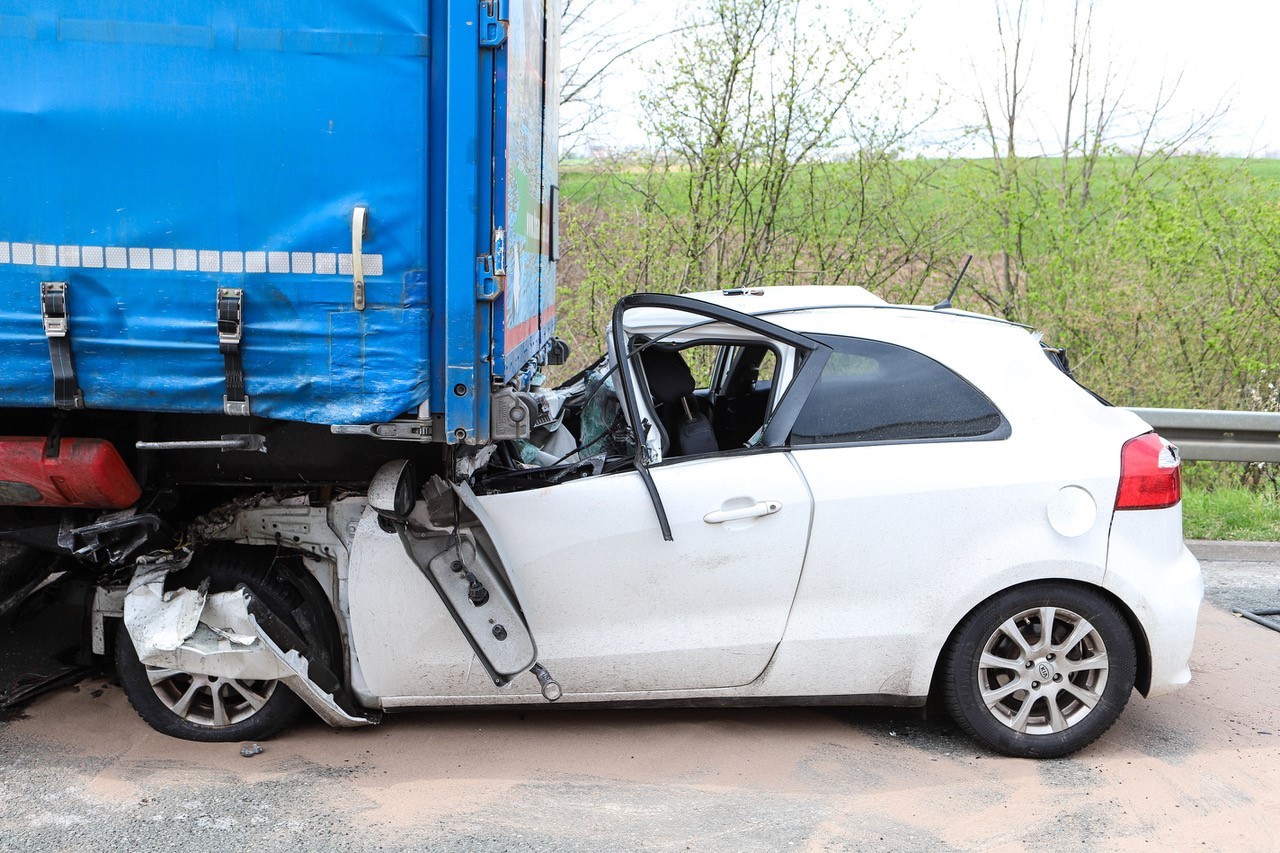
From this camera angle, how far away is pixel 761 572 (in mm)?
4023

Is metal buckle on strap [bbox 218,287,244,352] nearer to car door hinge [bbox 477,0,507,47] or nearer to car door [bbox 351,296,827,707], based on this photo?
car door [bbox 351,296,827,707]

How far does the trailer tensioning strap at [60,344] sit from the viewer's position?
11.5ft

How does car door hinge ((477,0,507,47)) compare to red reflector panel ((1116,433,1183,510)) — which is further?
red reflector panel ((1116,433,1183,510))

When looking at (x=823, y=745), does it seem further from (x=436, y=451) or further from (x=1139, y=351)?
(x=1139, y=351)

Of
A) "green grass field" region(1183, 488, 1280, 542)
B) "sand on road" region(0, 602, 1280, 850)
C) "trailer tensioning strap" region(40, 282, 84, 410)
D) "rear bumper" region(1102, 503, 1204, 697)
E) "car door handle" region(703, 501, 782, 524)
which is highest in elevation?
"trailer tensioning strap" region(40, 282, 84, 410)

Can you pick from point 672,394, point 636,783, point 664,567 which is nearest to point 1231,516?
point 672,394

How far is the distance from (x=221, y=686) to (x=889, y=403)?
9.08ft

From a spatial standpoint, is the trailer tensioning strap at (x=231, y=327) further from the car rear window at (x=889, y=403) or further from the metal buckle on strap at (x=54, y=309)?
the car rear window at (x=889, y=403)

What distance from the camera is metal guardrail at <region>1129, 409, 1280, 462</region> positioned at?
7.48 m

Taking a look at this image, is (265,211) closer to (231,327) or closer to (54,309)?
(231,327)

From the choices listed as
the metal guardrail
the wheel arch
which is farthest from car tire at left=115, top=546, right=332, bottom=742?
the metal guardrail

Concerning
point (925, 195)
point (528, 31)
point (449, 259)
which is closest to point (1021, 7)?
point (925, 195)

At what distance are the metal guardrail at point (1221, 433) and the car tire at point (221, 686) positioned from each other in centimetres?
584

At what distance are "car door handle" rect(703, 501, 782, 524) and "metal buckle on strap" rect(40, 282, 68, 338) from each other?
225 centimetres
